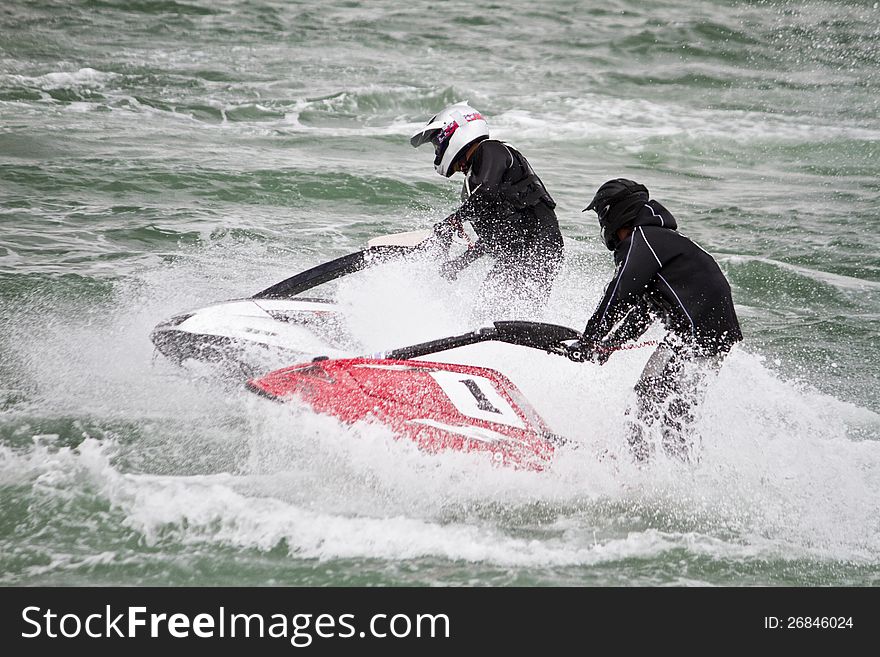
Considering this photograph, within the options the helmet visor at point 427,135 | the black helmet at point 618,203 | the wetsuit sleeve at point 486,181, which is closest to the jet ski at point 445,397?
the black helmet at point 618,203

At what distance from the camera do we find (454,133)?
762 cm

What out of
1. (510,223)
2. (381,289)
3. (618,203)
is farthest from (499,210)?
(618,203)

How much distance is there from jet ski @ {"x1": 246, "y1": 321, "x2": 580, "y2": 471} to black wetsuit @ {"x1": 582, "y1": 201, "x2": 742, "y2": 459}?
0.39 meters

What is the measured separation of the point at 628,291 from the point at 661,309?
30 centimetres

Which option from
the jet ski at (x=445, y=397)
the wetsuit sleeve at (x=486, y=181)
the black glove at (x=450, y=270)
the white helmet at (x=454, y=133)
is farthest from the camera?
the black glove at (x=450, y=270)

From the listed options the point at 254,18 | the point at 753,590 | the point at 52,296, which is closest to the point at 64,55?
the point at 254,18

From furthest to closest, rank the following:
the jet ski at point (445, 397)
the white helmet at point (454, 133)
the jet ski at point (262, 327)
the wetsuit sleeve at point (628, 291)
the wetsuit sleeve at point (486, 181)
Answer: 1. the white helmet at point (454, 133)
2. the wetsuit sleeve at point (486, 181)
3. the jet ski at point (262, 327)
4. the jet ski at point (445, 397)
5. the wetsuit sleeve at point (628, 291)

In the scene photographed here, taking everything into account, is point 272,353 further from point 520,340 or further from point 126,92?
point 126,92

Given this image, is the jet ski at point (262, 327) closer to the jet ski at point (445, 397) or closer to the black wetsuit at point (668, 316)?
the jet ski at point (445, 397)

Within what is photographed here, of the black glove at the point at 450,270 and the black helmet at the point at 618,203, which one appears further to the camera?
the black glove at the point at 450,270

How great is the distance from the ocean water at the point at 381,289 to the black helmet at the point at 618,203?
3.89 ft

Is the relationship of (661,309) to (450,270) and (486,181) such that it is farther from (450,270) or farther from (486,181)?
(450,270)

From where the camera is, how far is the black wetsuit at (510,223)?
7.54 m

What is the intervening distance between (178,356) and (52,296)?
3052 mm
